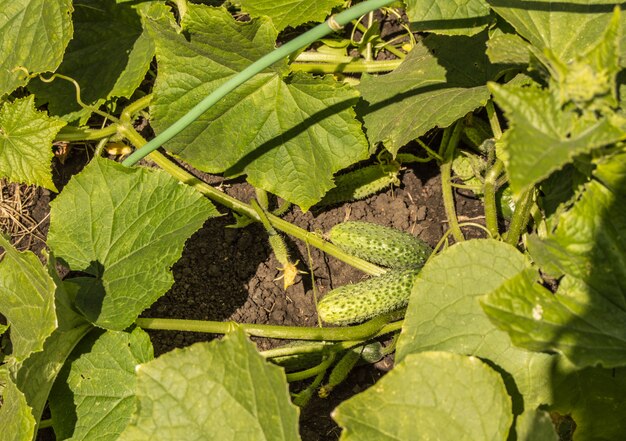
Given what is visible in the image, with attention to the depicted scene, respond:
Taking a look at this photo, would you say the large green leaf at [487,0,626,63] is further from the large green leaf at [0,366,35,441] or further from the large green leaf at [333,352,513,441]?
the large green leaf at [0,366,35,441]

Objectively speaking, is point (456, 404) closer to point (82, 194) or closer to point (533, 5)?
point (533, 5)

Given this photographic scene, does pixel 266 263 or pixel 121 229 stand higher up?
pixel 121 229

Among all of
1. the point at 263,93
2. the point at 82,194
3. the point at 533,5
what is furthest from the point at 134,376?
the point at 533,5

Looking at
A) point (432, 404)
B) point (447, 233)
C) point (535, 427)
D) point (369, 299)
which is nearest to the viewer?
point (535, 427)

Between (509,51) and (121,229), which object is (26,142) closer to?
(121,229)

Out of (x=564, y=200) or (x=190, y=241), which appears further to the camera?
(x=190, y=241)

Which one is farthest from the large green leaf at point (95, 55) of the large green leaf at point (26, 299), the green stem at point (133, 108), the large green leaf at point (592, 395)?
the large green leaf at point (592, 395)

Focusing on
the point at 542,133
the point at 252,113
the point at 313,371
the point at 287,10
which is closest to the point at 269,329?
the point at 313,371
